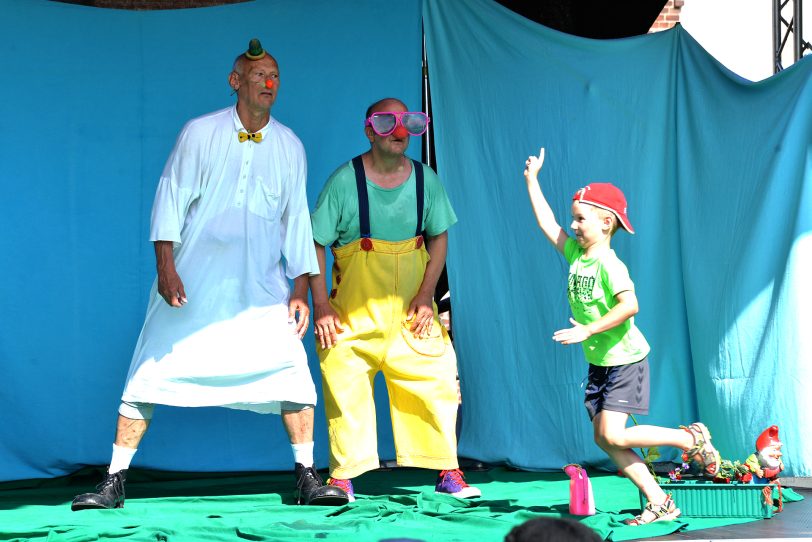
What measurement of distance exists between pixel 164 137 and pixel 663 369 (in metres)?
2.81

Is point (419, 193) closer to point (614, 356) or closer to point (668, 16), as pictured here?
point (614, 356)

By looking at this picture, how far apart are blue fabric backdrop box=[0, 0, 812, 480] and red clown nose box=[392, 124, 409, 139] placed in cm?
90

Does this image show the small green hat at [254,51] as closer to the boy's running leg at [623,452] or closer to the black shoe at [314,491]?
the black shoe at [314,491]

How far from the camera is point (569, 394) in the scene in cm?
654

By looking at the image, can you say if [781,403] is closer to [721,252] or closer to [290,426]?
[721,252]

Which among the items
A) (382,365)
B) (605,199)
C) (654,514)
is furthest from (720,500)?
(382,365)

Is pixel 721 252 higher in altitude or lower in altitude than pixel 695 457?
higher

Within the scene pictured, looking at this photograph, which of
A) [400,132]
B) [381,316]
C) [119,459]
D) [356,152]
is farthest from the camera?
[356,152]

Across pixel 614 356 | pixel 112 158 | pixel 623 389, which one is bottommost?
pixel 623 389

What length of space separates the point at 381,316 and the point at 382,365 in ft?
0.78

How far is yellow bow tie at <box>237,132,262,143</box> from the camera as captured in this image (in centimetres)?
549

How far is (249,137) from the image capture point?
217 inches

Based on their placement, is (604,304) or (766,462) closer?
(604,304)

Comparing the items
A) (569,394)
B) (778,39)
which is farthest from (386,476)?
(778,39)
